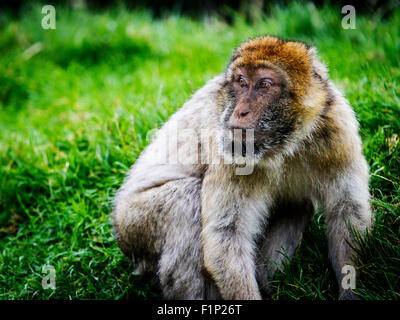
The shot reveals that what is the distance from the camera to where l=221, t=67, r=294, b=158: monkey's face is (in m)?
3.03

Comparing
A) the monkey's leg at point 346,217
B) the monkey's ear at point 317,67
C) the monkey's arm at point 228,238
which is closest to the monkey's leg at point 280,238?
the monkey's leg at point 346,217

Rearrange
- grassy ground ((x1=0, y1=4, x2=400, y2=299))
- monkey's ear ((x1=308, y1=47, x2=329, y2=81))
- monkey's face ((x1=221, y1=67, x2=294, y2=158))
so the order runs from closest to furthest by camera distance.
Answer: monkey's face ((x1=221, y1=67, x2=294, y2=158)) → monkey's ear ((x1=308, y1=47, x2=329, y2=81)) → grassy ground ((x1=0, y1=4, x2=400, y2=299))

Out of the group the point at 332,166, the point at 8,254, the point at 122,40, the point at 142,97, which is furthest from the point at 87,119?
the point at 332,166

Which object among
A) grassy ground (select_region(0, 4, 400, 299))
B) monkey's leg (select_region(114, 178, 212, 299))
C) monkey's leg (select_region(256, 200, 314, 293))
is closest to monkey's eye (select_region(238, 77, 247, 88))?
monkey's leg (select_region(114, 178, 212, 299))

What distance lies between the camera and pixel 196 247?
346cm

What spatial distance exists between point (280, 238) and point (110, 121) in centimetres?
263

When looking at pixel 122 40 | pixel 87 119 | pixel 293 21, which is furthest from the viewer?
pixel 122 40

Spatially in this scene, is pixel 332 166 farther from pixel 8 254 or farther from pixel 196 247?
pixel 8 254

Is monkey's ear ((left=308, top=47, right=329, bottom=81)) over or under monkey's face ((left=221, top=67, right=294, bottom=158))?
over

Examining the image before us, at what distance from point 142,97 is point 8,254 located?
8.42ft

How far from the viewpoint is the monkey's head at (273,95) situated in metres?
3.06

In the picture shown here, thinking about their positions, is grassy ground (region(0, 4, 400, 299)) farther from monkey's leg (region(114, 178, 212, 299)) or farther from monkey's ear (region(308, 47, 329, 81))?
monkey's ear (region(308, 47, 329, 81))

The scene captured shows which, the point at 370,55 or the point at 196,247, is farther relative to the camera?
the point at 370,55

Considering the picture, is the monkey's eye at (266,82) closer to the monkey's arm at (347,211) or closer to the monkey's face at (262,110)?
the monkey's face at (262,110)
